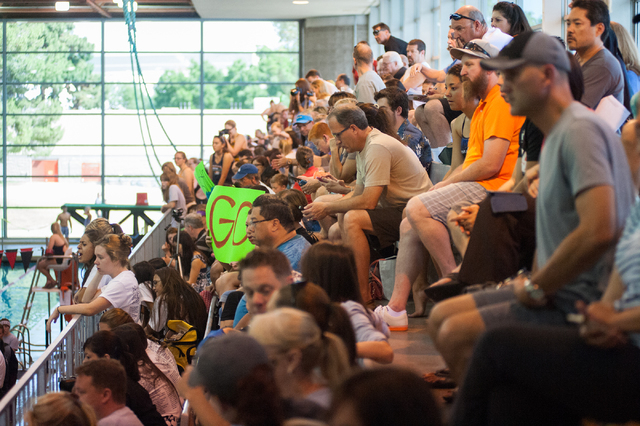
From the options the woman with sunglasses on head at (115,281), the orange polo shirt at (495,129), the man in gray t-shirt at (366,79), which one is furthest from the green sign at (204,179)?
the orange polo shirt at (495,129)

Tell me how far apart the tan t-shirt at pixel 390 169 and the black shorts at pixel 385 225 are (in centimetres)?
15

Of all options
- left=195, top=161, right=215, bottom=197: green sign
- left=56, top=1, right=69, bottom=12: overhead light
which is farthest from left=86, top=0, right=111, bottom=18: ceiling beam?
left=195, top=161, right=215, bottom=197: green sign

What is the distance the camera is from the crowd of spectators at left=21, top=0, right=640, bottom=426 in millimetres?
1366

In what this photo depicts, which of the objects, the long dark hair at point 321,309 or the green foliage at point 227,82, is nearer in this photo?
the long dark hair at point 321,309

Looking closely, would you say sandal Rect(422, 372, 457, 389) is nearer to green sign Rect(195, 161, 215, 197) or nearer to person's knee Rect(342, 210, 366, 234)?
person's knee Rect(342, 210, 366, 234)

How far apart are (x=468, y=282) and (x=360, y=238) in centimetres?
168

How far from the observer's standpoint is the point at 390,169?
12.8ft

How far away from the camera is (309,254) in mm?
2297

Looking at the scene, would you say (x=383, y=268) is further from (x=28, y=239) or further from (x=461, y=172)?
(x=28, y=239)

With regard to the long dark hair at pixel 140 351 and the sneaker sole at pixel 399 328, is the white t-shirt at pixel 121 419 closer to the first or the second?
the long dark hair at pixel 140 351

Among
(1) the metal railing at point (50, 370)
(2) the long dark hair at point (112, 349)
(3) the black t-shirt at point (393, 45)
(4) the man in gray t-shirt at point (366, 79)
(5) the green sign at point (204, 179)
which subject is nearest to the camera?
(1) the metal railing at point (50, 370)

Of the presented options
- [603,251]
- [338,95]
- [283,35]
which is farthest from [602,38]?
[283,35]

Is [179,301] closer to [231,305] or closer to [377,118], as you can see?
[231,305]

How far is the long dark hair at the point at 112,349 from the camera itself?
3576mm
